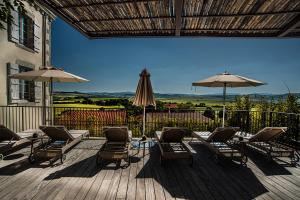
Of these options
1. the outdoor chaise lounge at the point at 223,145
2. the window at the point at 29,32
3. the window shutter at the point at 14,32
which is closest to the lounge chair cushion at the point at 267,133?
the outdoor chaise lounge at the point at 223,145

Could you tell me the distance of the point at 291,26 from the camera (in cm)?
455

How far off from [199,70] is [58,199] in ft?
402

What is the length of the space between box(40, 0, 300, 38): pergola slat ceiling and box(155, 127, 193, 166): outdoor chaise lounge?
2.55m

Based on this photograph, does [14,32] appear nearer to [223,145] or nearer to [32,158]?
[32,158]

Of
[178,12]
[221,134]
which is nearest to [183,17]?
[178,12]

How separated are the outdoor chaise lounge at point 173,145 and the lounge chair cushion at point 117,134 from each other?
931mm

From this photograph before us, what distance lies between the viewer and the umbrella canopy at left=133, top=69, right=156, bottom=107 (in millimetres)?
6398

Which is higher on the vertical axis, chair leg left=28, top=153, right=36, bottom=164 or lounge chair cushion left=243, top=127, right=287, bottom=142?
lounge chair cushion left=243, top=127, right=287, bottom=142

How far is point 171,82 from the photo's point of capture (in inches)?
3767

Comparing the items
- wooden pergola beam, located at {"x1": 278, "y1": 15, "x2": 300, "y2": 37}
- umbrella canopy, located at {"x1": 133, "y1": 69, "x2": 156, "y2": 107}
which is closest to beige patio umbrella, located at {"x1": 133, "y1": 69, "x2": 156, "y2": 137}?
umbrella canopy, located at {"x1": 133, "y1": 69, "x2": 156, "y2": 107}

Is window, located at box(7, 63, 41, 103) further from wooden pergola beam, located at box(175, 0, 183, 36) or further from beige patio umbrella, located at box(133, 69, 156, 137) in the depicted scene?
wooden pergola beam, located at box(175, 0, 183, 36)

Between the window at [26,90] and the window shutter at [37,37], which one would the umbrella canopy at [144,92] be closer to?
the window at [26,90]

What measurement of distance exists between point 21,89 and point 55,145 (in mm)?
5898

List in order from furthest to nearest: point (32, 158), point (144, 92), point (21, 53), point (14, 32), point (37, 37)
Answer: point (37, 37), point (21, 53), point (14, 32), point (144, 92), point (32, 158)
